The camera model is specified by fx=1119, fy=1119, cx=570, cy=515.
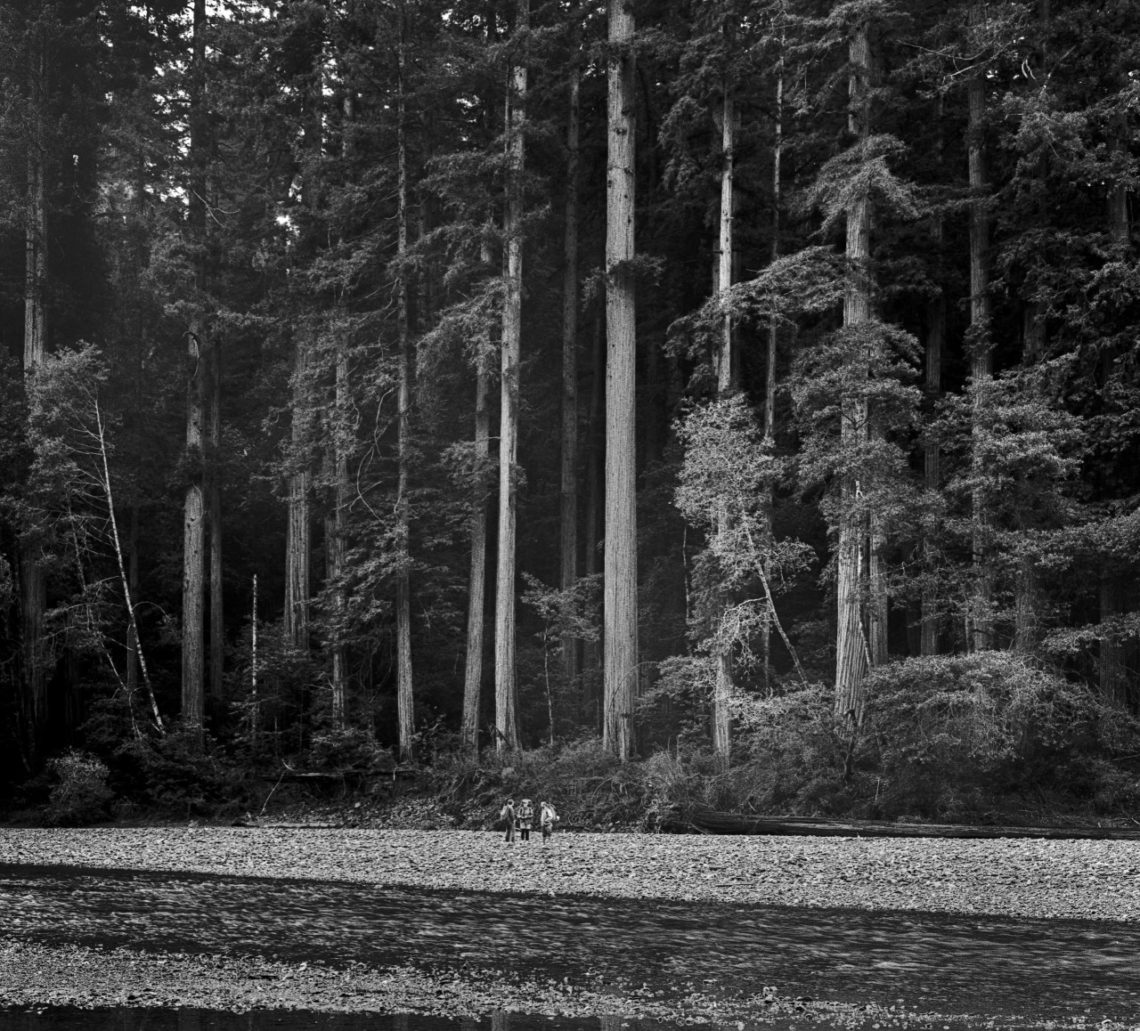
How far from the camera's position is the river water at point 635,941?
898cm

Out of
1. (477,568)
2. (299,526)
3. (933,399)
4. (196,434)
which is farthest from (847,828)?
(196,434)

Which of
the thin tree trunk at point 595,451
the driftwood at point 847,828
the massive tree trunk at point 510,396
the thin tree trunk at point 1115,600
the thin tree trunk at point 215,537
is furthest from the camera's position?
the thin tree trunk at point 595,451

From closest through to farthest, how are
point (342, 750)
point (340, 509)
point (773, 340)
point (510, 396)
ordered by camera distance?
point (510, 396), point (342, 750), point (773, 340), point (340, 509)

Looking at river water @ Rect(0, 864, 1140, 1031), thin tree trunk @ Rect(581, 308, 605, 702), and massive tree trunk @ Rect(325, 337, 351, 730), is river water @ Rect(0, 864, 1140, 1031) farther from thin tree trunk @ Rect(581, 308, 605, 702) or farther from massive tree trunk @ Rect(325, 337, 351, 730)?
thin tree trunk @ Rect(581, 308, 605, 702)

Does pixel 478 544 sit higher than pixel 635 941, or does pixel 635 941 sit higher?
pixel 478 544

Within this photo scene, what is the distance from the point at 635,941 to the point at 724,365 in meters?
14.4

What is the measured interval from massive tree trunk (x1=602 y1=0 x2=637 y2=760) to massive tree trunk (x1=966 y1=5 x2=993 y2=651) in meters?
6.28

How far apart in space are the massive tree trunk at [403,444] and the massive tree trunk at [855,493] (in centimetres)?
973

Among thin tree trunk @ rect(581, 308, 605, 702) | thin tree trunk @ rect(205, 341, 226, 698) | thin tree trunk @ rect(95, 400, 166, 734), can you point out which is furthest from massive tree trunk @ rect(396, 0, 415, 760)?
thin tree trunk @ rect(581, 308, 605, 702)

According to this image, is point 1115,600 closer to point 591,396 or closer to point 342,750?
point 342,750

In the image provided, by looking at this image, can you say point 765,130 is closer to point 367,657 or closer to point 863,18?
point 863,18

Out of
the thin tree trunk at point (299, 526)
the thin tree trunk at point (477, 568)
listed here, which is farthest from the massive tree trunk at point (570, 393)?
the thin tree trunk at point (299, 526)

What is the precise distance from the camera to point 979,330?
73.0ft

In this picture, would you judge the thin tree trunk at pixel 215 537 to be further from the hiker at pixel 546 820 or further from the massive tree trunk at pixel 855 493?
the massive tree trunk at pixel 855 493
